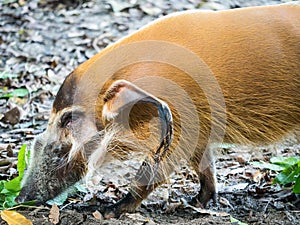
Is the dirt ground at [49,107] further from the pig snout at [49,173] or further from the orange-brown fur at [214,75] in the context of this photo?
the orange-brown fur at [214,75]

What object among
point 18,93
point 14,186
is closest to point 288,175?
point 14,186

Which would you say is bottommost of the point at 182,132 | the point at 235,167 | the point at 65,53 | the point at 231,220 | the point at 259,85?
the point at 65,53

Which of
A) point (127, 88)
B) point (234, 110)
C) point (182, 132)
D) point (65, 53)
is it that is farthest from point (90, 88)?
point (65, 53)

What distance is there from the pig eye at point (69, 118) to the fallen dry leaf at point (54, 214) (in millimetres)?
435

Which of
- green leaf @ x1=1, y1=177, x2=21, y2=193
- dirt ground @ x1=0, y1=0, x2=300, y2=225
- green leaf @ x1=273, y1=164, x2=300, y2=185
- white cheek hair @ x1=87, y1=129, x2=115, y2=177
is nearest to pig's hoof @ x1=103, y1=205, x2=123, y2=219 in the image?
dirt ground @ x1=0, y1=0, x2=300, y2=225

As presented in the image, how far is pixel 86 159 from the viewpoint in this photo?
3404 millimetres

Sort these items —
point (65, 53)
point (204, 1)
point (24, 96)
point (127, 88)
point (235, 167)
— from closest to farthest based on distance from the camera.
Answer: point (127, 88)
point (235, 167)
point (24, 96)
point (65, 53)
point (204, 1)

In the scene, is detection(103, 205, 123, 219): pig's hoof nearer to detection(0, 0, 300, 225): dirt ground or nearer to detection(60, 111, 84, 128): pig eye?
detection(0, 0, 300, 225): dirt ground

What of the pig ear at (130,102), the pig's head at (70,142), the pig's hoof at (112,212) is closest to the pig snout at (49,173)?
the pig's head at (70,142)

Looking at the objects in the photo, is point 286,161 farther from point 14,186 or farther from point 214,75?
point 14,186

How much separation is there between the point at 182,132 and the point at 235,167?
119cm

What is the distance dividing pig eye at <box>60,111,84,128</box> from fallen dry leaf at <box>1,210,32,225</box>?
526 millimetres

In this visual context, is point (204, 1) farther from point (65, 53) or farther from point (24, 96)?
point (24, 96)

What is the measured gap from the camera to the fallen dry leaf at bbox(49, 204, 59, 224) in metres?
3.28
